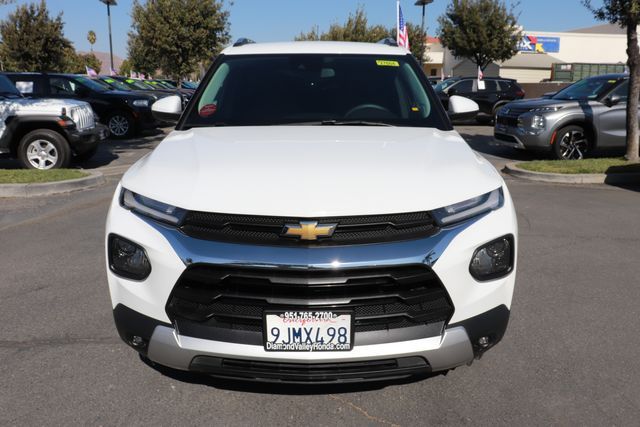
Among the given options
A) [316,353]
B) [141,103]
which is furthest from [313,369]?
[141,103]

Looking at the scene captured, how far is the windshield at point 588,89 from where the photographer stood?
1108 centimetres

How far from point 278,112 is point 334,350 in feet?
6.27

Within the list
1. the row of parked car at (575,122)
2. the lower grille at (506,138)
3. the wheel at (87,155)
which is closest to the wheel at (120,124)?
the wheel at (87,155)

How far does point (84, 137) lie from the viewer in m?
9.46

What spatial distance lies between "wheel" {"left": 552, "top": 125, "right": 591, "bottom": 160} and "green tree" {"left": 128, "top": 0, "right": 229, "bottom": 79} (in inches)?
870

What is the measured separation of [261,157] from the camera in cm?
275

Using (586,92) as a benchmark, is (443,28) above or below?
above

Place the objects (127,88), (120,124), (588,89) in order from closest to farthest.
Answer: (588,89)
(120,124)
(127,88)

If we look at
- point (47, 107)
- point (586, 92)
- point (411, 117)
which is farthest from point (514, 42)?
point (411, 117)

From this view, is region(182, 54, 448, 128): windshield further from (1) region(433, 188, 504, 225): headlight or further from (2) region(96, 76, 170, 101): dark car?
(2) region(96, 76, 170, 101): dark car

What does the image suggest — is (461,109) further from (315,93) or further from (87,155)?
(87,155)

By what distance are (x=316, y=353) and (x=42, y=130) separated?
A: 8.54m

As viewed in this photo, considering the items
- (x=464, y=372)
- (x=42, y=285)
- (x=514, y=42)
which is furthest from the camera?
(x=514, y=42)

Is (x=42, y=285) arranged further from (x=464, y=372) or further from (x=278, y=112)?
(x=464, y=372)
